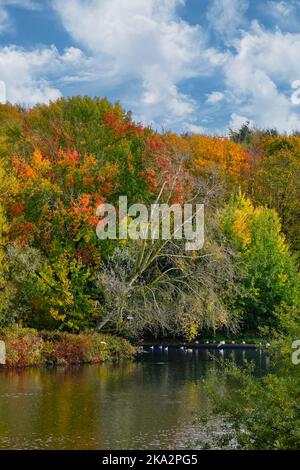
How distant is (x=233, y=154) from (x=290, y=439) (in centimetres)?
5582

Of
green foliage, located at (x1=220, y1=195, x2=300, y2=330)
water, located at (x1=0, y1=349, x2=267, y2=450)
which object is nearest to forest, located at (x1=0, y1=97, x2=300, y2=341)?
green foliage, located at (x1=220, y1=195, x2=300, y2=330)

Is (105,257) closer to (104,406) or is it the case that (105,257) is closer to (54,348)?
(54,348)

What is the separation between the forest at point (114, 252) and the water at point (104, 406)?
4.18 meters

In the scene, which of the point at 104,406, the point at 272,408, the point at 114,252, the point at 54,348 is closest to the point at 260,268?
the point at 114,252

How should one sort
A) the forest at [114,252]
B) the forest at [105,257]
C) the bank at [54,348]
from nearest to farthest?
the bank at [54,348] → the forest at [105,257] → the forest at [114,252]

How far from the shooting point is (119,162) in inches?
1828

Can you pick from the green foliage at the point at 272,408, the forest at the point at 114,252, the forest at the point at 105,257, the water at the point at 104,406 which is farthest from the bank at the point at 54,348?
the green foliage at the point at 272,408

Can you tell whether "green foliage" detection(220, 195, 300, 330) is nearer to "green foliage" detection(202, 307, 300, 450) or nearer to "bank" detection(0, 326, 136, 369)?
"bank" detection(0, 326, 136, 369)

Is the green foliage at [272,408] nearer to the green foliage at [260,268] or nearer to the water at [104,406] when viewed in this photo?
the water at [104,406]

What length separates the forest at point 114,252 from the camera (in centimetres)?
3681

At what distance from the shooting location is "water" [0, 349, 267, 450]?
17891mm

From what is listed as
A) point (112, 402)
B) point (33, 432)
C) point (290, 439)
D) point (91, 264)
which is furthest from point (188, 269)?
point (290, 439)

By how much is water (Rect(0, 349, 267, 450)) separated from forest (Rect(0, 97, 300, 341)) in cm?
418

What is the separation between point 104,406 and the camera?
2283 centimetres
